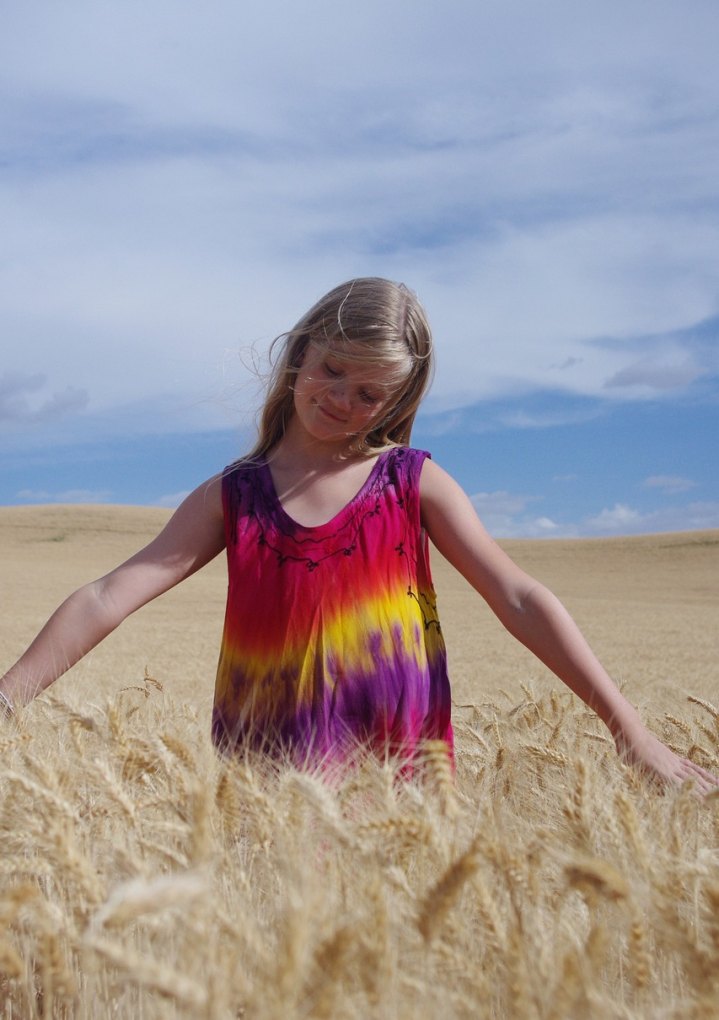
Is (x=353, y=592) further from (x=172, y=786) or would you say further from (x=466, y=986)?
(x=466, y=986)

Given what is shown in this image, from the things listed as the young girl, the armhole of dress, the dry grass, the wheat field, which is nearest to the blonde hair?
the young girl

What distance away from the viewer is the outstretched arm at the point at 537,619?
5.82 feet

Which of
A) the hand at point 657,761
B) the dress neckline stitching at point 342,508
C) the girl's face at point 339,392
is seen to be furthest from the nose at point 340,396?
the hand at point 657,761

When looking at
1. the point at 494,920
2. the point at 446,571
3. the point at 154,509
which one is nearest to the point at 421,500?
the point at 494,920

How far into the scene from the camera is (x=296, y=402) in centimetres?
209

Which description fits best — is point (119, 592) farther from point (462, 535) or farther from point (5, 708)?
point (462, 535)

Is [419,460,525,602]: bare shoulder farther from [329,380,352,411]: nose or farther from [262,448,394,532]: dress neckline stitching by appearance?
[329,380,352,411]: nose

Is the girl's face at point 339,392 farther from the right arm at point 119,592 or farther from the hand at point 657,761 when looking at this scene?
the hand at point 657,761

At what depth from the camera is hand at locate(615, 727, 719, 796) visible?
1.71 metres

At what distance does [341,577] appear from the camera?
6.48 ft

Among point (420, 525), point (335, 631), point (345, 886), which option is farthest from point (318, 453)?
point (345, 886)

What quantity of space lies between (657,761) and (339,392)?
3.11 feet

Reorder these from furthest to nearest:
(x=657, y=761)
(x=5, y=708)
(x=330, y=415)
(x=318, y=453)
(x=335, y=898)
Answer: (x=318, y=453) → (x=330, y=415) → (x=5, y=708) → (x=657, y=761) → (x=335, y=898)

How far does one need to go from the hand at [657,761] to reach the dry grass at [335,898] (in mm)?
146
